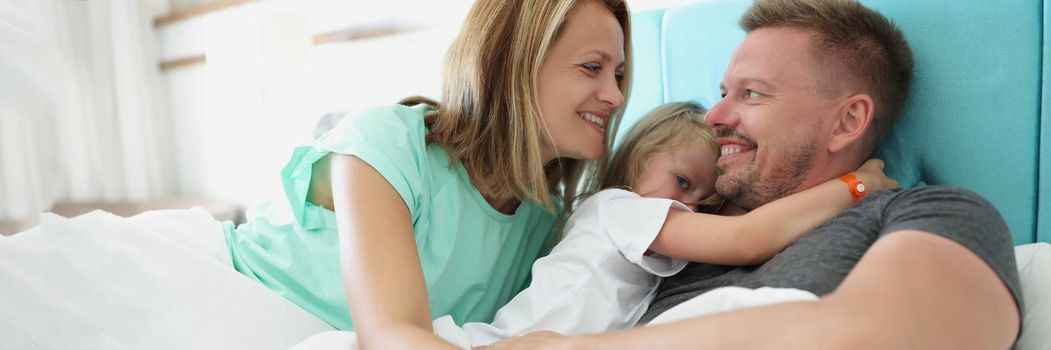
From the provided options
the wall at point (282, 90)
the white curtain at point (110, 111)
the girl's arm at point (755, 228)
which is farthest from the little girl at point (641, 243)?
the white curtain at point (110, 111)

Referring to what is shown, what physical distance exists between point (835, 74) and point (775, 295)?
0.54 m

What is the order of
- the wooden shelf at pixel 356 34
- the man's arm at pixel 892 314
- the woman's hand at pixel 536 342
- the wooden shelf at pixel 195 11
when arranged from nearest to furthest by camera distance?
the man's arm at pixel 892 314 < the woman's hand at pixel 536 342 < the wooden shelf at pixel 356 34 < the wooden shelf at pixel 195 11

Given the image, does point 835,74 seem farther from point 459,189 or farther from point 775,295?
point 459,189

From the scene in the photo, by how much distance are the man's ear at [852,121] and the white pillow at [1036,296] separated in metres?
0.30

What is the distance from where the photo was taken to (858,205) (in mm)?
1104

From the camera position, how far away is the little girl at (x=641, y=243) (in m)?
1.14

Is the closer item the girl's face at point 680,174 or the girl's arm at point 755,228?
the girl's arm at point 755,228

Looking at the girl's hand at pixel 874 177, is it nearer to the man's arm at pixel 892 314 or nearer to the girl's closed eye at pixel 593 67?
the man's arm at pixel 892 314

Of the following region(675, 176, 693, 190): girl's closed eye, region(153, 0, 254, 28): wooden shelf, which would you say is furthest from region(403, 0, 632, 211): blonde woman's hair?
region(153, 0, 254, 28): wooden shelf

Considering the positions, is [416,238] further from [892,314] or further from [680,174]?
[892,314]

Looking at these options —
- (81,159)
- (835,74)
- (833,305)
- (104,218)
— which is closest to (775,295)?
(833,305)

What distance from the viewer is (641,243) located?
3.93ft

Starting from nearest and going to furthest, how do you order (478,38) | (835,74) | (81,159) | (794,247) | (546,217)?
(794,247) < (835,74) < (478,38) < (546,217) < (81,159)

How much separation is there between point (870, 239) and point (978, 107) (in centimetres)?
43
